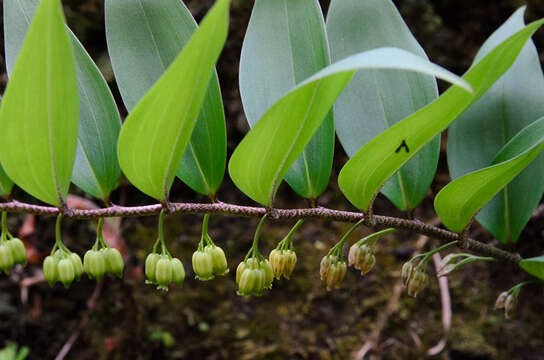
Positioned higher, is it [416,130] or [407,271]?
[416,130]

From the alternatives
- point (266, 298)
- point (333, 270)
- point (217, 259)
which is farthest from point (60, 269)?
point (266, 298)

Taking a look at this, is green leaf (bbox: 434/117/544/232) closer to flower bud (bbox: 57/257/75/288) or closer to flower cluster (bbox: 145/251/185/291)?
flower cluster (bbox: 145/251/185/291)

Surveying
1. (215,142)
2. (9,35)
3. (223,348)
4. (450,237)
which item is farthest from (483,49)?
(223,348)

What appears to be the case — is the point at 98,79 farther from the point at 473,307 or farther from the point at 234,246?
the point at 473,307

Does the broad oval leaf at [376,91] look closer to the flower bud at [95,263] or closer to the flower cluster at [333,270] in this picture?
the flower cluster at [333,270]

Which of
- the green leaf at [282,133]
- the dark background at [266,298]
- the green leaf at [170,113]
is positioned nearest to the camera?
the green leaf at [170,113]

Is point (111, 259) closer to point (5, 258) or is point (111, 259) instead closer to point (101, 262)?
point (101, 262)

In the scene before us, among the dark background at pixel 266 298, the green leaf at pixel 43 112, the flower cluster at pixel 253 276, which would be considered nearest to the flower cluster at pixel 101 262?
the green leaf at pixel 43 112
